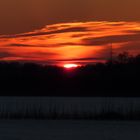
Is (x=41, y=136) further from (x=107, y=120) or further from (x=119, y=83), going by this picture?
(x=119, y=83)

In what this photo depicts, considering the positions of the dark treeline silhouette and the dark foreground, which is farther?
the dark treeline silhouette

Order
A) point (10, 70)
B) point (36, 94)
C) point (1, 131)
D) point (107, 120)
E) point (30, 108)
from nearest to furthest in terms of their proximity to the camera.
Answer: point (1, 131), point (107, 120), point (30, 108), point (36, 94), point (10, 70)

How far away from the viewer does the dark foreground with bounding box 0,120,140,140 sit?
739 inches

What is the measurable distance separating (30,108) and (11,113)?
4.76 feet

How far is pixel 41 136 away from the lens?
62.3 ft

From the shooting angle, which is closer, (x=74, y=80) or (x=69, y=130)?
(x=69, y=130)

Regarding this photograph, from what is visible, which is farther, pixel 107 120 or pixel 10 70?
pixel 10 70

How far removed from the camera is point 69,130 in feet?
66.9

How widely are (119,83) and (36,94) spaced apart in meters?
4.57

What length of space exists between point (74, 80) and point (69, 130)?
23071 mm

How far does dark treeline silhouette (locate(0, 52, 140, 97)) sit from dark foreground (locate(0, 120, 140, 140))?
16516mm

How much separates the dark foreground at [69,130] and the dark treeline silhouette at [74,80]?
16516mm

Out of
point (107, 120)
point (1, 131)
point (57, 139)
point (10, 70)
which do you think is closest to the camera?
point (57, 139)

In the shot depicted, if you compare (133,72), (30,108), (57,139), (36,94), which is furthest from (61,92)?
(57,139)
